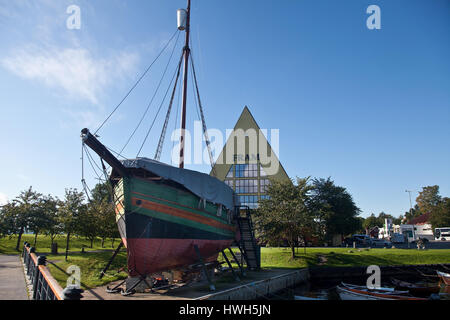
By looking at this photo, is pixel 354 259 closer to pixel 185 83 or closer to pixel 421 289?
pixel 421 289

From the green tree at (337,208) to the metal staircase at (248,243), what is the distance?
19.8 metres

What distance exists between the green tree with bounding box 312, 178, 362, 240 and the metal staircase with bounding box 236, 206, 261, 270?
19.8m

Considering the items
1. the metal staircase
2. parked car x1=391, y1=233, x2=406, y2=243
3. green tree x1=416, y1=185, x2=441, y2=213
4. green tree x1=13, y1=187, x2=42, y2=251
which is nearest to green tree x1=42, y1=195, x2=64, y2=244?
green tree x1=13, y1=187, x2=42, y2=251

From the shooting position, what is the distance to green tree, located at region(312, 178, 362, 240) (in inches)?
1603

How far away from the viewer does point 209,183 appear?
1661 cm

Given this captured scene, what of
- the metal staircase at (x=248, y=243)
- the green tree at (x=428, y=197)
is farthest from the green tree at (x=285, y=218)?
the green tree at (x=428, y=197)

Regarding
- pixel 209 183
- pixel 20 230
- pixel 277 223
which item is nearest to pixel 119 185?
pixel 209 183

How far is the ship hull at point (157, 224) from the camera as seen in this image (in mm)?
12820

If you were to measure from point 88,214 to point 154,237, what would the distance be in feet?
57.0

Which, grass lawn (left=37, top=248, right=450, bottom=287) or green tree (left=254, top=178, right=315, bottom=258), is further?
green tree (left=254, top=178, right=315, bottom=258)

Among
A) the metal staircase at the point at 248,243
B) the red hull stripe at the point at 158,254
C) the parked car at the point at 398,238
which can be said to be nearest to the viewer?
the red hull stripe at the point at 158,254

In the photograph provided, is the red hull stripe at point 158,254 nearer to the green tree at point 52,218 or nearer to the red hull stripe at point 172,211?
the red hull stripe at point 172,211

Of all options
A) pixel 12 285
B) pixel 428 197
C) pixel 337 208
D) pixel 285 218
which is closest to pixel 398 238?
pixel 337 208

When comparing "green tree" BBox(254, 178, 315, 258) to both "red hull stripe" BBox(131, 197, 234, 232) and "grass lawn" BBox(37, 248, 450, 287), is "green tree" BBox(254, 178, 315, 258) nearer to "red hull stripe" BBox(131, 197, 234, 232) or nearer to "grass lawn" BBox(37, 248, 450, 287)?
"grass lawn" BBox(37, 248, 450, 287)
